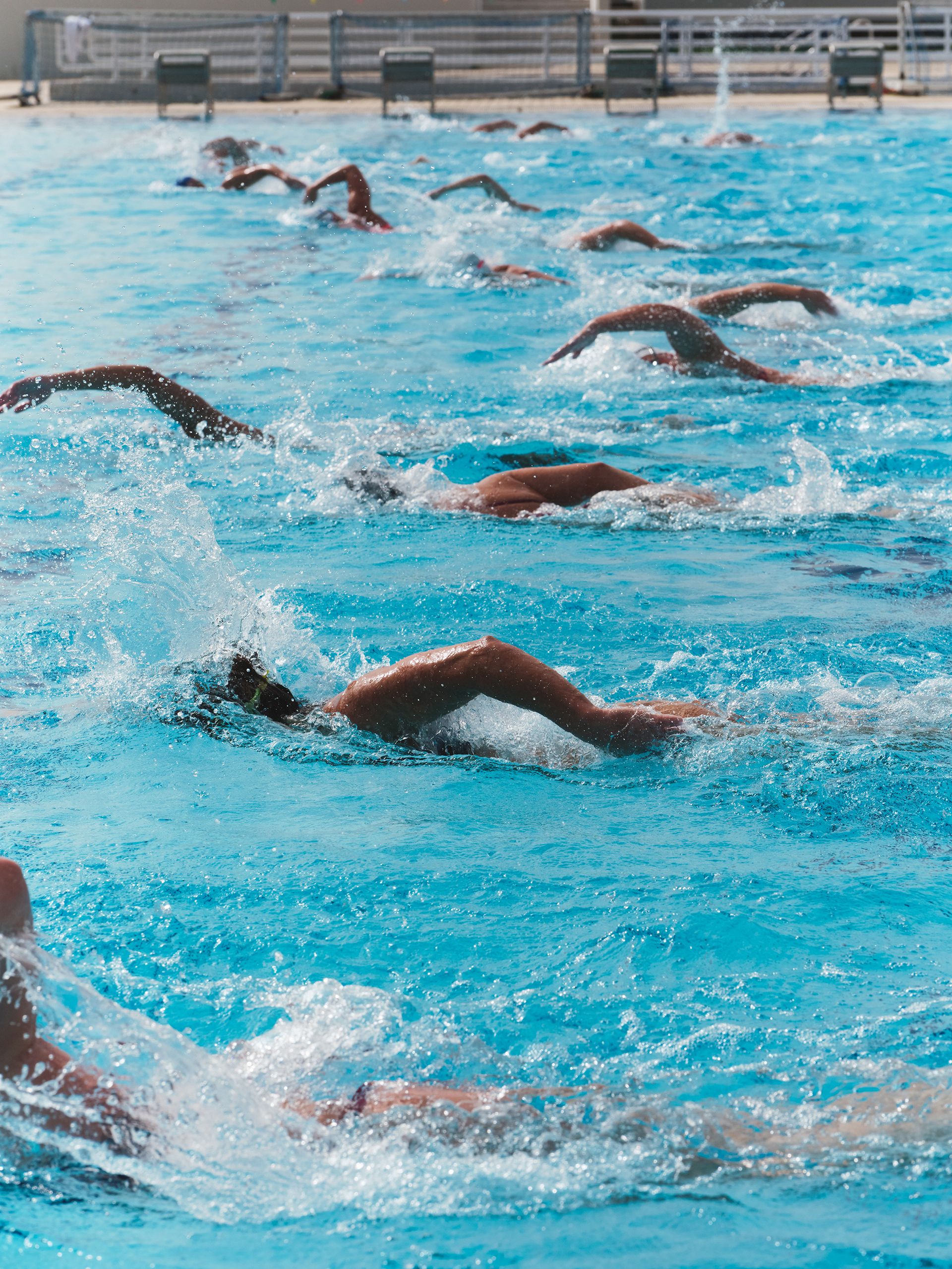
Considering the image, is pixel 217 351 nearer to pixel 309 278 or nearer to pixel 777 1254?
pixel 309 278

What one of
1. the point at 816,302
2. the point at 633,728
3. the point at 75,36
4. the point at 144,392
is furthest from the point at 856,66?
the point at 633,728

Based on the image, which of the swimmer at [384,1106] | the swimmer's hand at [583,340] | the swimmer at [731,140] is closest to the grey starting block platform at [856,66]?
the swimmer at [731,140]

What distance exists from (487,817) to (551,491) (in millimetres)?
2652

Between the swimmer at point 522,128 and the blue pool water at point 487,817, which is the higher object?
the swimmer at point 522,128

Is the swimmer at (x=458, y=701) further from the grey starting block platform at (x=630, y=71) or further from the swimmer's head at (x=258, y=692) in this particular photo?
the grey starting block platform at (x=630, y=71)

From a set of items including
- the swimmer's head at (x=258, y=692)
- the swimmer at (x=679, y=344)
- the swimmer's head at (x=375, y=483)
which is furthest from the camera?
the swimmer at (x=679, y=344)

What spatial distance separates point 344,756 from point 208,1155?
168cm

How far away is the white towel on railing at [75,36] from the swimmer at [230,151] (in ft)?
28.7

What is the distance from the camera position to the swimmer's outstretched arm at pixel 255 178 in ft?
47.1

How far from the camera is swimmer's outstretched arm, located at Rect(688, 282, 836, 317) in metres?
8.23

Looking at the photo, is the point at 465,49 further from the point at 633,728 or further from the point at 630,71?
the point at 633,728

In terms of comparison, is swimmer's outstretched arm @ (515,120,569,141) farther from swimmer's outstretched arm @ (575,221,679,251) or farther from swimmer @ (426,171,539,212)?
swimmer's outstretched arm @ (575,221,679,251)

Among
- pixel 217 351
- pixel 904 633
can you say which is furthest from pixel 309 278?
pixel 904 633

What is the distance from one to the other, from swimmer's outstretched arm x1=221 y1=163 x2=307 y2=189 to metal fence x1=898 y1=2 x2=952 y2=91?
13059 millimetres
